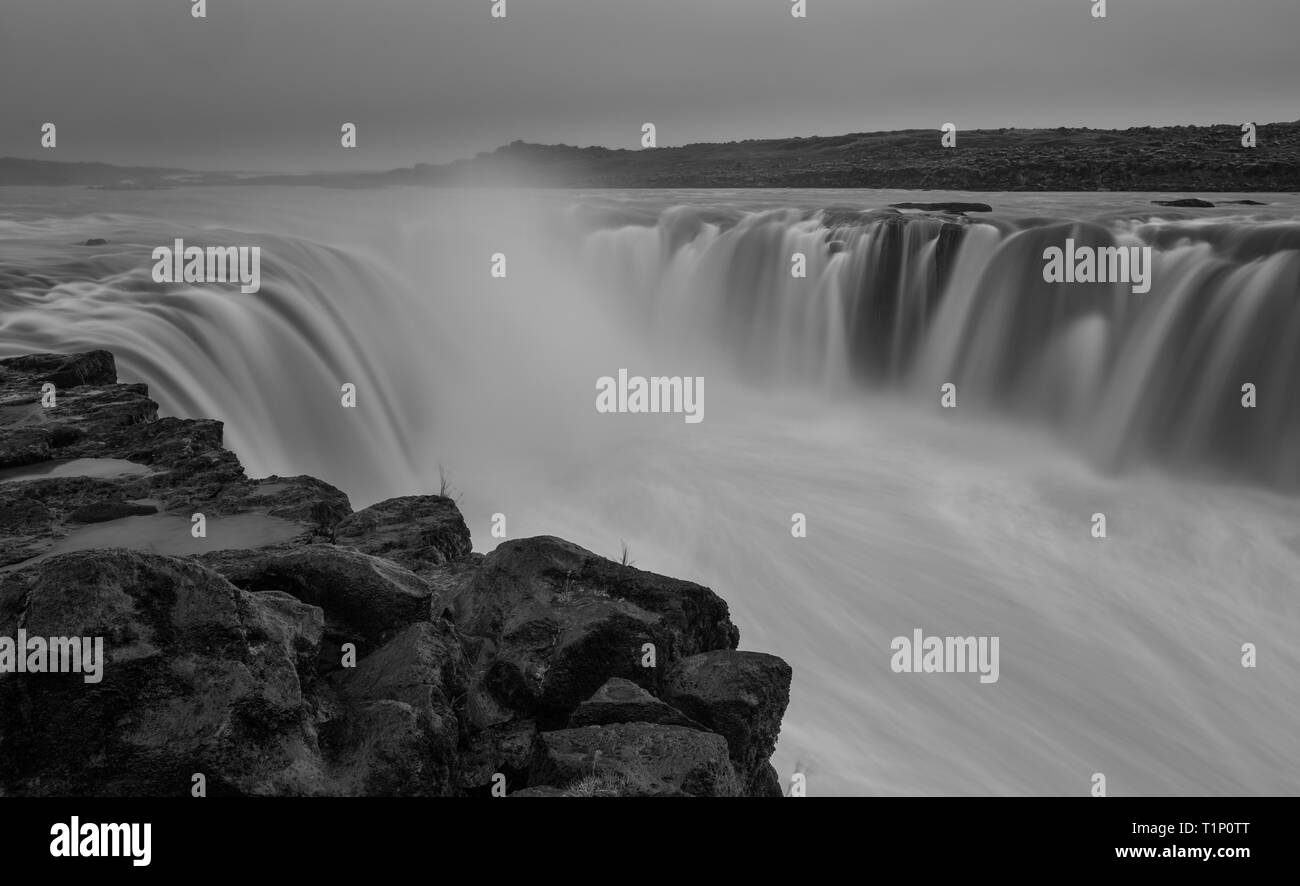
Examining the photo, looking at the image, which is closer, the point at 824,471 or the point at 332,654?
the point at 332,654

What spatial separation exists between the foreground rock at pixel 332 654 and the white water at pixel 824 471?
321cm

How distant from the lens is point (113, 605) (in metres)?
3.59

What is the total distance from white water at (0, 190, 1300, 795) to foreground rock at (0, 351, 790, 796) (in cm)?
321

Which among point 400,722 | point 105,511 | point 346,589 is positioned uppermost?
point 105,511

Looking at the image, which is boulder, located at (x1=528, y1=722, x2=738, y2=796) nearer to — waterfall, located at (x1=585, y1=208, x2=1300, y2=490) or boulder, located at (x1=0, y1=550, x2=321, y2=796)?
boulder, located at (x1=0, y1=550, x2=321, y2=796)

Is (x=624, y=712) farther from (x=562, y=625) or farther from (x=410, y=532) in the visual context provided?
(x=410, y=532)

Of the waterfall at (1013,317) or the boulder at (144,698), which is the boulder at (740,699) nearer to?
the boulder at (144,698)

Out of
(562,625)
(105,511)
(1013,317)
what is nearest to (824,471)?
(1013,317)

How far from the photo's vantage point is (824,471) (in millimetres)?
16250

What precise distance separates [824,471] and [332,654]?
12.5 metres

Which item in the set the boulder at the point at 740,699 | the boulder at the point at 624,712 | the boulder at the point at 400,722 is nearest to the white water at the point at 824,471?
the boulder at the point at 740,699

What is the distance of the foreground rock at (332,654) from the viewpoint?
11.6 ft

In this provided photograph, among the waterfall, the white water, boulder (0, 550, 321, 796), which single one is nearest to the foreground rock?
boulder (0, 550, 321, 796)
